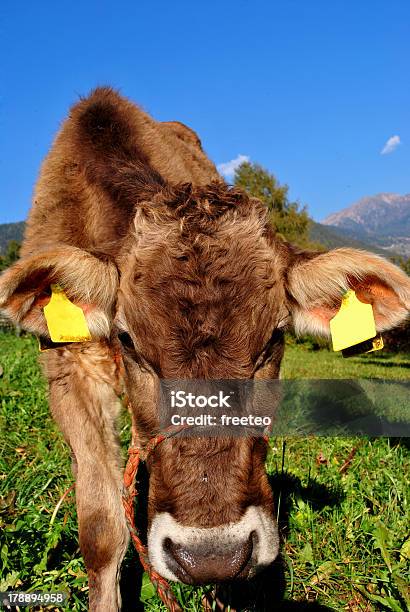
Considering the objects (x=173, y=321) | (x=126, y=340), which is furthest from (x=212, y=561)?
(x=126, y=340)

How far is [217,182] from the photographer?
11.2 ft

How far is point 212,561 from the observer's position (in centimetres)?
210

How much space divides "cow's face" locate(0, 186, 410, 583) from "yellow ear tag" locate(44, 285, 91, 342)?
51mm

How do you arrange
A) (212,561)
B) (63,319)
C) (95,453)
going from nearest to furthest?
(212,561) < (63,319) < (95,453)

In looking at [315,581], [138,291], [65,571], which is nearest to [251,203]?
[138,291]

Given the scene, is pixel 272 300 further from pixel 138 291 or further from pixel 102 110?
pixel 102 110

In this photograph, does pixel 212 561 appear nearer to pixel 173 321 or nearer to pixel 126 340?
pixel 173 321

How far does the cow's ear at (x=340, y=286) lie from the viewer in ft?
9.45

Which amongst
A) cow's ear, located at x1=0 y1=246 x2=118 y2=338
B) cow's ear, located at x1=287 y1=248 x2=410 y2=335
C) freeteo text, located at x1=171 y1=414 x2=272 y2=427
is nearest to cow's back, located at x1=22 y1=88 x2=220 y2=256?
cow's ear, located at x1=0 y1=246 x2=118 y2=338

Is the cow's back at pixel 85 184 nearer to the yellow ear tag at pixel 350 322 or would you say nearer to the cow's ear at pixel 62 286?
the cow's ear at pixel 62 286

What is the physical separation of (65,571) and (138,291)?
6.10ft

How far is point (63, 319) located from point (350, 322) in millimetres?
1637

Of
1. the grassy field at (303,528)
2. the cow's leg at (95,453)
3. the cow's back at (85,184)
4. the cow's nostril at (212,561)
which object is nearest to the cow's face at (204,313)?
the cow's nostril at (212,561)

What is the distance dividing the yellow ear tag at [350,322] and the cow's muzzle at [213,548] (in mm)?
1167
